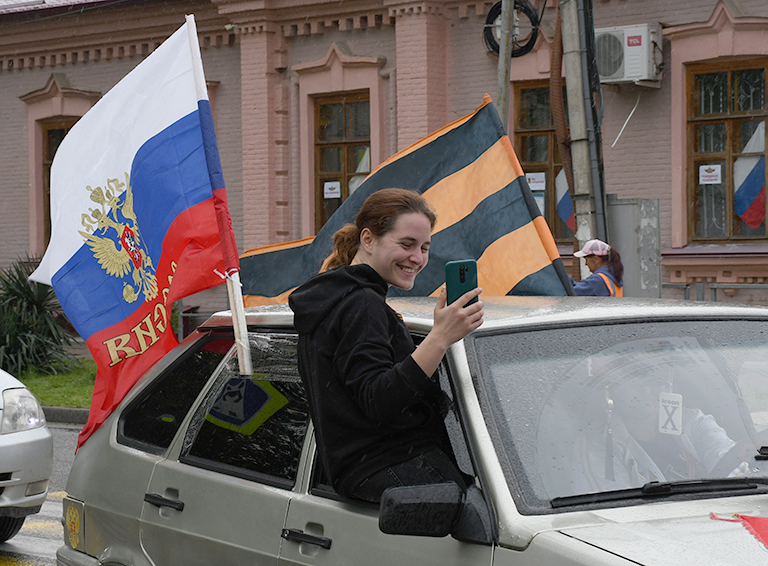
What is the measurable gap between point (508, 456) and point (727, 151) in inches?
488

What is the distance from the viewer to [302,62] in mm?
17000

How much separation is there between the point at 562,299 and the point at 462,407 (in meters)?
0.89

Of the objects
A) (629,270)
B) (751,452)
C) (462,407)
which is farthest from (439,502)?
(629,270)

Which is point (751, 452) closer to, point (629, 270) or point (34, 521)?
point (34, 521)

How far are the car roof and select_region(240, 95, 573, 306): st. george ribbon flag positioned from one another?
150cm

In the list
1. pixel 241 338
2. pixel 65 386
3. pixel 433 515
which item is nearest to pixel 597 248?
pixel 241 338

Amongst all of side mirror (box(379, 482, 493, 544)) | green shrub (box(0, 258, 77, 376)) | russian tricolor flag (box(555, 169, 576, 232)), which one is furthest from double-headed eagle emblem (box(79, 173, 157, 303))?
russian tricolor flag (box(555, 169, 576, 232))

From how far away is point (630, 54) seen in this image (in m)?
13.6

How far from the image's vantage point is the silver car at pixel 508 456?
229 cm

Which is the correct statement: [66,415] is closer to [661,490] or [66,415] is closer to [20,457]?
[20,457]

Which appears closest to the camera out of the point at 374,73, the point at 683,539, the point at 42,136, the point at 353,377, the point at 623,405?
the point at 683,539

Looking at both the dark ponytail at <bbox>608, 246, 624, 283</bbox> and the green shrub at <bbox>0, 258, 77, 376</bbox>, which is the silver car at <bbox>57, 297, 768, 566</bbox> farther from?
the green shrub at <bbox>0, 258, 77, 376</bbox>

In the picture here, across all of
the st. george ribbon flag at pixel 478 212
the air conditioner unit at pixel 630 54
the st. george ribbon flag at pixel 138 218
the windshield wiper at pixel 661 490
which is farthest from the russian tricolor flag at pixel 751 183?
the windshield wiper at pixel 661 490

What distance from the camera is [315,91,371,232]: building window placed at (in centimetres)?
1678
